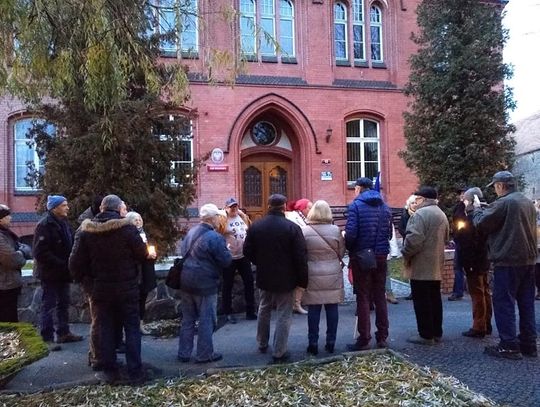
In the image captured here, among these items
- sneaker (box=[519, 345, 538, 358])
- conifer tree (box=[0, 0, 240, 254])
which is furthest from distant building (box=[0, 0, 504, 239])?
sneaker (box=[519, 345, 538, 358])

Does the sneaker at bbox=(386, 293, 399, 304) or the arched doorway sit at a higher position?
the arched doorway

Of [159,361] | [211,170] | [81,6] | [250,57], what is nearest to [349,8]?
[211,170]

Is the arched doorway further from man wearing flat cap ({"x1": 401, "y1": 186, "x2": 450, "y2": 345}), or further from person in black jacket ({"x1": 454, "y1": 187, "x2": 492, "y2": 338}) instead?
man wearing flat cap ({"x1": 401, "y1": 186, "x2": 450, "y2": 345})

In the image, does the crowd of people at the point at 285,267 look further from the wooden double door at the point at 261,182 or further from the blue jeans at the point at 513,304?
the wooden double door at the point at 261,182

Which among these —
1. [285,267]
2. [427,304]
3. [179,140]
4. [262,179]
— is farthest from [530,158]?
[285,267]

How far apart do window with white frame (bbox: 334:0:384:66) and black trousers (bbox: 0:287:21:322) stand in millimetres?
15757

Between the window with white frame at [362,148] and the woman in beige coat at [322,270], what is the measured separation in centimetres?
1410

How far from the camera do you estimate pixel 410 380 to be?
5.14 m

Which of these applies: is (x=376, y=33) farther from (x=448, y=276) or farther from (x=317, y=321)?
(x=317, y=321)

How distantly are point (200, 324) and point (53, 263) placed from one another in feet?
6.64

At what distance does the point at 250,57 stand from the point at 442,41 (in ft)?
33.2

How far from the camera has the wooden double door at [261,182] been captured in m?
19.5

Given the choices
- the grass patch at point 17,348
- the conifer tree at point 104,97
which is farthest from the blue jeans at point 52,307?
the conifer tree at point 104,97

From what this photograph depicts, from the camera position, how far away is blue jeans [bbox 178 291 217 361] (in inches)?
237
